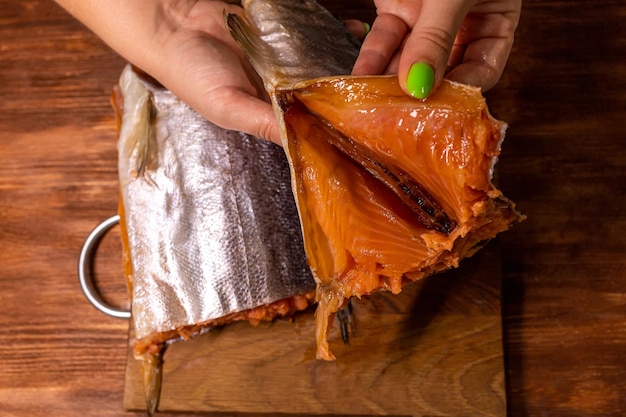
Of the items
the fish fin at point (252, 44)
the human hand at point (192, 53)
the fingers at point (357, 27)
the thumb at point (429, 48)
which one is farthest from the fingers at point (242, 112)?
the fingers at point (357, 27)

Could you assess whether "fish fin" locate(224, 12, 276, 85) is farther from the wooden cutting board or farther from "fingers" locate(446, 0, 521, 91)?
the wooden cutting board

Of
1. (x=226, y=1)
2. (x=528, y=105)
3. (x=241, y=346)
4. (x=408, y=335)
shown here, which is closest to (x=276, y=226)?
(x=241, y=346)

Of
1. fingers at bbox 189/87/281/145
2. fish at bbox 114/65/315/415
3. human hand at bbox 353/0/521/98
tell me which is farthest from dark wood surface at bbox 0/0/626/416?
fingers at bbox 189/87/281/145

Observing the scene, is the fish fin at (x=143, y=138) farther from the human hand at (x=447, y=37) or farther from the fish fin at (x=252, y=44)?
the human hand at (x=447, y=37)

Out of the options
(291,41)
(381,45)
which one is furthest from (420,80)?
(291,41)

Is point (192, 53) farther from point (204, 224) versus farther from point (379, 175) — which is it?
point (379, 175)

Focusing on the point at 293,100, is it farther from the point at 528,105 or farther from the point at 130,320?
the point at 528,105
